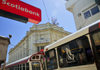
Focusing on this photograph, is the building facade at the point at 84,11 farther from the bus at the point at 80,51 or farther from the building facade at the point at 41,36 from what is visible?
the building facade at the point at 41,36

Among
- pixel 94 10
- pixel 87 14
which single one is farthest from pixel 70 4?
pixel 94 10

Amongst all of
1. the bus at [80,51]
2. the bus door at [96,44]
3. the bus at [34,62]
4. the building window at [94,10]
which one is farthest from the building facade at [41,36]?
the bus door at [96,44]

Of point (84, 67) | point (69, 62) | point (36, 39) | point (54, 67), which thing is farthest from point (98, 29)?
point (36, 39)

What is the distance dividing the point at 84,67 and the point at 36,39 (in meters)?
20.9

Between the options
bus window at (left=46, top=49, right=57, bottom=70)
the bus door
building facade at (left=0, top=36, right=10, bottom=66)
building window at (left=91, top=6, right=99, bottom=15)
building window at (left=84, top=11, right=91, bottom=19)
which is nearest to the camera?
the bus door

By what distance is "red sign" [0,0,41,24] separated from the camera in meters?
3.92

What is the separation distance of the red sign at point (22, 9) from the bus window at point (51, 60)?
2156 mm

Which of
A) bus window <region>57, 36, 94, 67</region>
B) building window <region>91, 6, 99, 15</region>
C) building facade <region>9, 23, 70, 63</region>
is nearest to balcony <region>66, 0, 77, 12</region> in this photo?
building window <region>91, 6, 99, 15</region>

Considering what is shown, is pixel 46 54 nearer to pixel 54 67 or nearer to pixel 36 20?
pixel 54 67

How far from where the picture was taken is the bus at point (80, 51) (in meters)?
3.48

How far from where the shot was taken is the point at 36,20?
4.54 meters

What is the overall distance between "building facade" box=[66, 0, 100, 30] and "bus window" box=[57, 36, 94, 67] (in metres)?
5.85

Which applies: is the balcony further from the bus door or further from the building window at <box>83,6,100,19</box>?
the bus door

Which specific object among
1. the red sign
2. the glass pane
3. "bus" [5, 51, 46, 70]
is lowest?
"bus" [5, 51, 46, 70]
